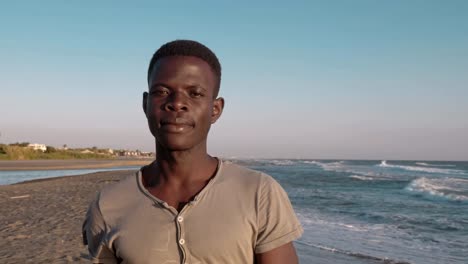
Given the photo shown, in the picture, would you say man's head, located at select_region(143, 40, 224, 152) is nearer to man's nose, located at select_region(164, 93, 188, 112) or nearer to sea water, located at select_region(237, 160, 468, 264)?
man's nose, located at select_region(164, 93, 188, 112)

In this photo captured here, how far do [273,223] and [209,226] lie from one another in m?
0.24


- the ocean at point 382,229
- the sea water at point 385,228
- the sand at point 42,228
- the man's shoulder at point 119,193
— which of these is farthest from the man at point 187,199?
the sea water at point 385,228

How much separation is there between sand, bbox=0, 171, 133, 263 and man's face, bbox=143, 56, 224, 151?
5.69 metres

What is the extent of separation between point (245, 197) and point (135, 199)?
1.51ft

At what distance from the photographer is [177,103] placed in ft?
6.00

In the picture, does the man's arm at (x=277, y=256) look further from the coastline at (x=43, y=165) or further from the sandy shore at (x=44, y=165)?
the sandy shore at (x=44, y=165)

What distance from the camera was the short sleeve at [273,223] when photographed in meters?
1.70

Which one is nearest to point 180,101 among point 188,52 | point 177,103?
point 177,103

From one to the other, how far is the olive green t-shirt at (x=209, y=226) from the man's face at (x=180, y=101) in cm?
23

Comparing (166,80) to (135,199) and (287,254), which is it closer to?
(135,199)

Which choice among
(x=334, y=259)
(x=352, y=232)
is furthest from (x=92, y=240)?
(x=352, y=232)

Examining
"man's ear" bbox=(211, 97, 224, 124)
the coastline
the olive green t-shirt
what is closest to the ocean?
"man's ear" bbox=(211, 97, 224, 124)

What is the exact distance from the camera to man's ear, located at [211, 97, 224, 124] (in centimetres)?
199

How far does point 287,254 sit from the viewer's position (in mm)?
1741
